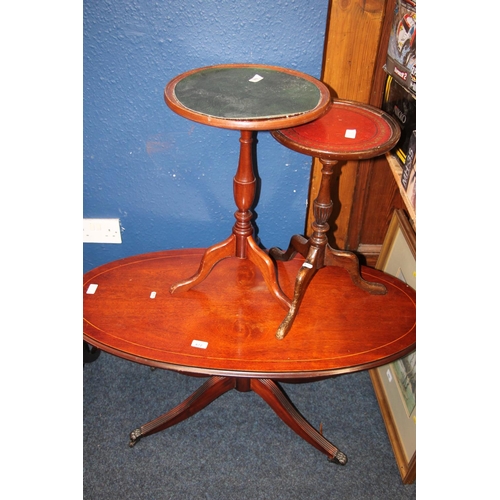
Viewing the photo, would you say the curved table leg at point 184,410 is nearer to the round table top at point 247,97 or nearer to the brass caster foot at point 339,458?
the brass caster foot at point 339,458

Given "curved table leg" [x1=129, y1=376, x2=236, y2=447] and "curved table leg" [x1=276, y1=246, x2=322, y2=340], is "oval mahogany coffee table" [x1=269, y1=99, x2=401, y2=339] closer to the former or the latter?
"curved table leg" [x1=276, y1=246, x2=322, y2=340]

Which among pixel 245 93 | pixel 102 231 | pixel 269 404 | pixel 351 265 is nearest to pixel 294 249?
pixel 351 265

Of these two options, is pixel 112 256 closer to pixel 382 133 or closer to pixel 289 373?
pixel 289 373

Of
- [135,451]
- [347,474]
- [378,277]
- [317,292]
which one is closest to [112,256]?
[135,451]

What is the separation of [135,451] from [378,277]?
102 centimetres

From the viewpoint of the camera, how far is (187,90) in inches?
48.3

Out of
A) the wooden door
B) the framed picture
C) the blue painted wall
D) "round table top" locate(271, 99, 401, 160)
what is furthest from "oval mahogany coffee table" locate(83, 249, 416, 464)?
"round table top" locate(271, 99, 401, 160)

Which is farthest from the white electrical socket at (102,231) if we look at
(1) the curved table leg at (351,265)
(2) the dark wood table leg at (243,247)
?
(1) the curved table leg at (351,265)

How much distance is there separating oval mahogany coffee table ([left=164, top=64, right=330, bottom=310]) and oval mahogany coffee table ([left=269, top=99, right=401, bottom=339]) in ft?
0.28

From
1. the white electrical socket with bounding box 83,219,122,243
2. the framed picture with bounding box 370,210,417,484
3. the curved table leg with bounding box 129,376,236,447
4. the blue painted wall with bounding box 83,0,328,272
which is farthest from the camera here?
the white electrical socket with bounding box 83,219,122,243

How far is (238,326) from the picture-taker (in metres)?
1.48

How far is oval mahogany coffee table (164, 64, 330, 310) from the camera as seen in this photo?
3.63 feet

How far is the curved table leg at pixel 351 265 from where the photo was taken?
151 cm

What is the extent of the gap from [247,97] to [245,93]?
0.03 meters
